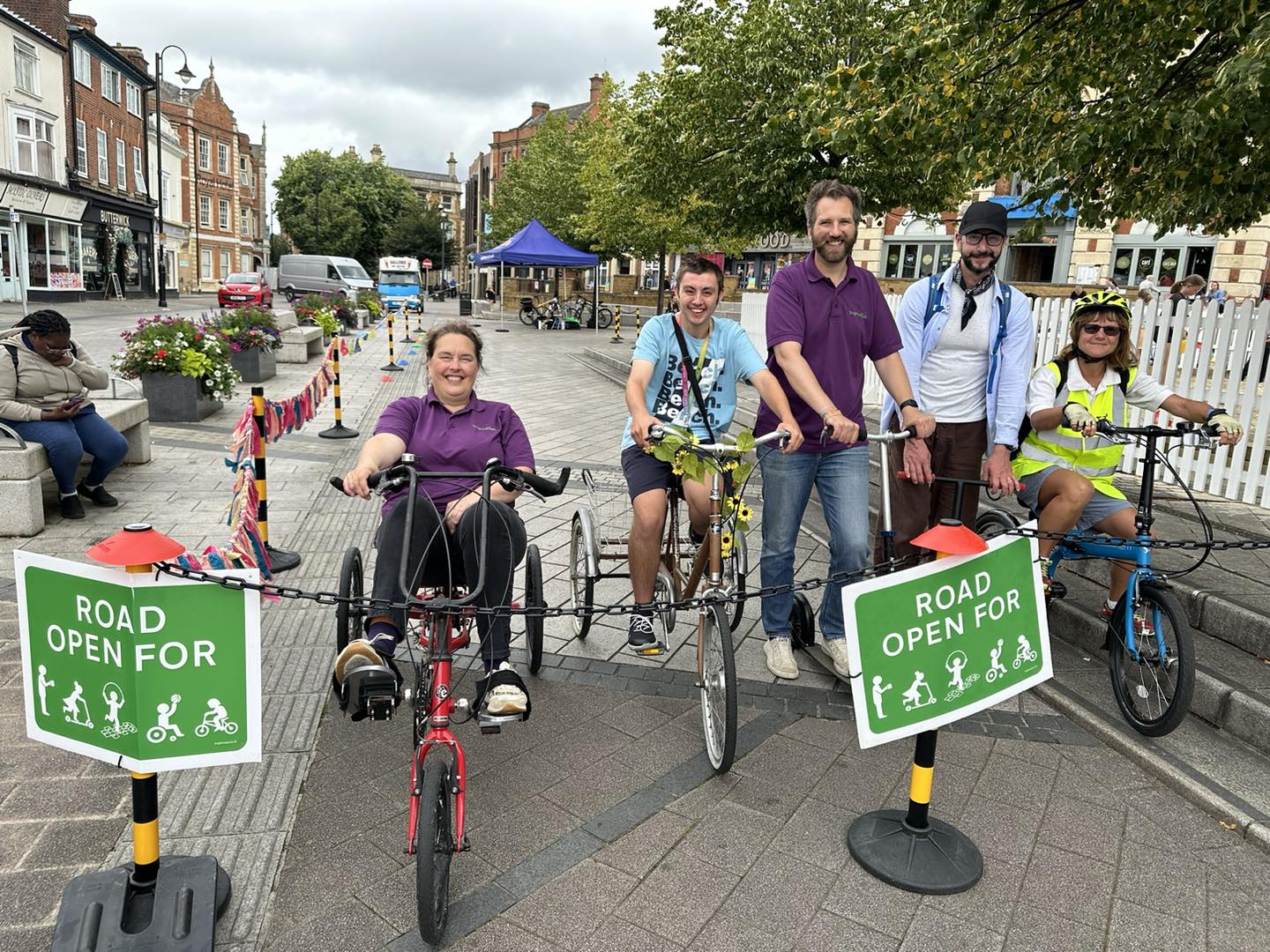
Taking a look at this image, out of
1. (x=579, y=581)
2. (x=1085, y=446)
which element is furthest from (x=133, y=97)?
(x=1085, y=446)

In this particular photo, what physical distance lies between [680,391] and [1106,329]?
2.03m

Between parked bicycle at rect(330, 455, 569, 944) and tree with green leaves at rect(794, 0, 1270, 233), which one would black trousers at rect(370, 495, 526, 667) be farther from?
tree with green leaves at rect(794, 0, 1270, 233)

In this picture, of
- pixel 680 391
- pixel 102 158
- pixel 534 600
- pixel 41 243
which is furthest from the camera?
pixel 102 158

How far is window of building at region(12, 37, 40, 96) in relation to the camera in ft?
102

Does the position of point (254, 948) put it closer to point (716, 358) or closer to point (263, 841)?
point (263, 841)

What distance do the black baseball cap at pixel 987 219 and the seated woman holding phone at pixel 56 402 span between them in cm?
567

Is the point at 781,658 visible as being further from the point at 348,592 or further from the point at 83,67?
the point at 83,67

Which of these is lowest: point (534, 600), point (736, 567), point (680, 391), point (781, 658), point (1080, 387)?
point (781, 658)

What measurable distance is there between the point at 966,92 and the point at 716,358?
2.78m

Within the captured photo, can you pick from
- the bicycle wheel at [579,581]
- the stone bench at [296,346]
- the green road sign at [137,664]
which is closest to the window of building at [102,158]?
the stone bench at [296,346]

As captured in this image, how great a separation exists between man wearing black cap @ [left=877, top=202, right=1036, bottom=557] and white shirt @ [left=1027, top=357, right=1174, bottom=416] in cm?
10

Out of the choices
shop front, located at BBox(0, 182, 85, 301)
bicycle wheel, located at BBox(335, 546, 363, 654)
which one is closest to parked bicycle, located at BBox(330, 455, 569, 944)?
bicycle wheel, located at BBox(335, 546, 363, 654)

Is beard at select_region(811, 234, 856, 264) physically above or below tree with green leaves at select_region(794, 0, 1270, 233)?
below

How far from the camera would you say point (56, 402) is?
6.21 m
